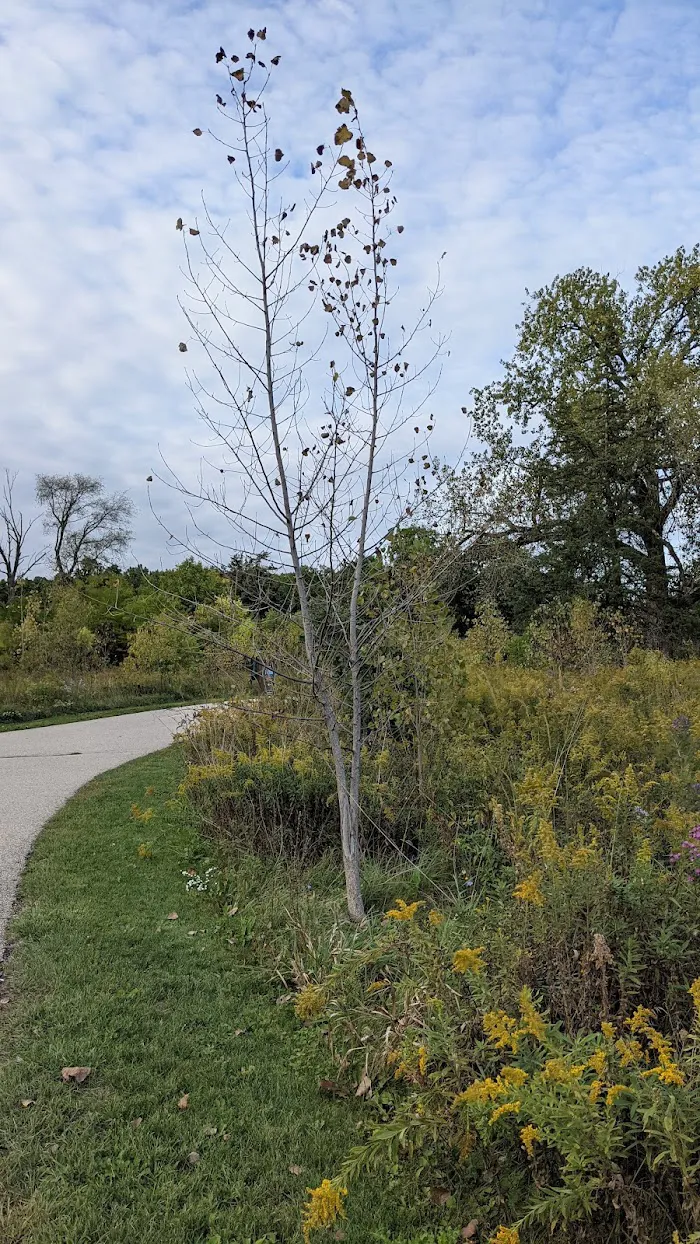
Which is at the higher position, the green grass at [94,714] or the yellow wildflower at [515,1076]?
the green grass at [94,714]

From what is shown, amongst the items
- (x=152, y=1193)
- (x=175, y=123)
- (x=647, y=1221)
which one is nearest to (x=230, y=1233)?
(x=152, y=1193)

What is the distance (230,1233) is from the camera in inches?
78.5

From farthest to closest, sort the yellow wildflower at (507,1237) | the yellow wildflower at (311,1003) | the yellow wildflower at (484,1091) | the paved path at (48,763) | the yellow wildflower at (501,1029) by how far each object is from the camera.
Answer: the paved path at (48,763) < the yellow wildflower at (311,1003) < the yellow wildflower at (501,1029) < the yellow wildflower at (484,1091) < the yellow wildflower at (507,1237)

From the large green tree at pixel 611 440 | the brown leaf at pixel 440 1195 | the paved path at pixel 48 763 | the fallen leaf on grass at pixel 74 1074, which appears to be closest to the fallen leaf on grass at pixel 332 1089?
the brown leaf at pixel 440 1195

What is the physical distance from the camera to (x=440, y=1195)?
2150 mm

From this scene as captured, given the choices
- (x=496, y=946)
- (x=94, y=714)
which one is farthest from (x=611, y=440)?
(x=496, y=946)

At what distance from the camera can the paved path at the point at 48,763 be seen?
5.30 meters

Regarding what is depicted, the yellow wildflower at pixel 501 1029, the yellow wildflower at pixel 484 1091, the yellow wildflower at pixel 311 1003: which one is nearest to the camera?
the yellow wildflower at pixel 484 1091

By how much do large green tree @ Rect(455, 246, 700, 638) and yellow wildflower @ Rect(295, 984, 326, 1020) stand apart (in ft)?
41.0

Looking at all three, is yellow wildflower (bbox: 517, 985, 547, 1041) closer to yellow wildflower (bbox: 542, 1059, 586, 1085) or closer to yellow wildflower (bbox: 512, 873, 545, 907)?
yellow wildflower (bbox: 542, 1059, 586, 1085)

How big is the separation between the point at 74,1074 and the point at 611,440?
17.6 m

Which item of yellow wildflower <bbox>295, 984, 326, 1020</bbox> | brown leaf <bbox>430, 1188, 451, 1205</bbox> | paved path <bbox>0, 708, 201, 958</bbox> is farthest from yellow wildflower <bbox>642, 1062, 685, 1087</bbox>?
paved path <bbox>0, 708, 201, 958</bbox>

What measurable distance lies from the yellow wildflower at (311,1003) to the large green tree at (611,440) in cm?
1250

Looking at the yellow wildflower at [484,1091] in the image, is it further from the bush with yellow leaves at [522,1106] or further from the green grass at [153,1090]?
the green grass at [153,1090]
